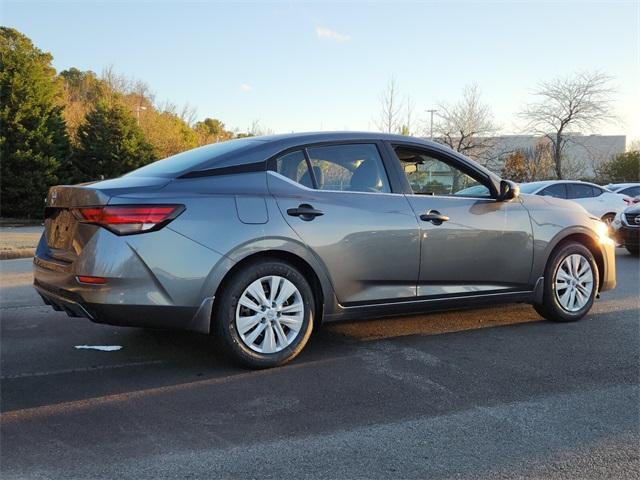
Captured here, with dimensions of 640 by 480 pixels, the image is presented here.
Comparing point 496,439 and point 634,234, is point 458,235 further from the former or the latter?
point 634,234

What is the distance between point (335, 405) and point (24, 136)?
2001 centimetres

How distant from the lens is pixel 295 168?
4359 millimetres

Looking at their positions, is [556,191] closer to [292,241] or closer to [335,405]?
[292,241]

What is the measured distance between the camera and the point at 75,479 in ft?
8.57

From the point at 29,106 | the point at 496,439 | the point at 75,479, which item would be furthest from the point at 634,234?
the point at 29,106

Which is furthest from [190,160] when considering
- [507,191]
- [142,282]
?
[507,191]

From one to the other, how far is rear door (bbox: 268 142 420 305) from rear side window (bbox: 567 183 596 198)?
38.2ft

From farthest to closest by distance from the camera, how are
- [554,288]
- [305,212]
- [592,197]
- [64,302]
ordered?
[592,197], [554,288], [305,212], [64,302]

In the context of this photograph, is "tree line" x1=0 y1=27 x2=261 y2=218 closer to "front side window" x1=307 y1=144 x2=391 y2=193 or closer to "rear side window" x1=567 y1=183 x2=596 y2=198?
"rear side window" x1=567 y1=183 x2=596 y2=198

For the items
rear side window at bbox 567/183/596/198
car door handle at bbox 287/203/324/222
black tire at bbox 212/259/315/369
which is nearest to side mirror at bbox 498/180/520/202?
car door handle at bbox 287/203/324/222

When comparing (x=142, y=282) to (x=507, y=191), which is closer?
(x=142, y=282)

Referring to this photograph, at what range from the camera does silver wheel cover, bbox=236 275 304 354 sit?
3990mm

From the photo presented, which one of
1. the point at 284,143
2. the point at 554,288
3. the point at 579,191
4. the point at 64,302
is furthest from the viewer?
the point at 579,191

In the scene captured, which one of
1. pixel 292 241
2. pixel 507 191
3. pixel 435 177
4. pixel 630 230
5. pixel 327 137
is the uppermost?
pixel 327 137
